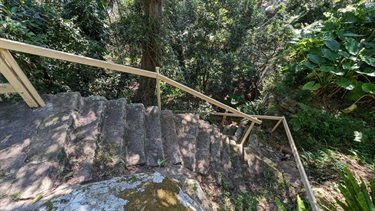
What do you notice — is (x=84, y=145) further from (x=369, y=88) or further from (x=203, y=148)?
(x=369, y=88)

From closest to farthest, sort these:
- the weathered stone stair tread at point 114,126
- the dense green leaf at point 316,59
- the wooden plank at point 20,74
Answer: the wooden plank at point 20,74 < the weathered stone stair tread at point 114,126 < the dense green leaf at point 316,59

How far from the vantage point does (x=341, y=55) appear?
3350mm

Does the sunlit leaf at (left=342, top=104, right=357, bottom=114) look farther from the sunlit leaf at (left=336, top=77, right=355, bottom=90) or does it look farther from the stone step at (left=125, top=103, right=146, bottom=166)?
the stone step at (left=125, top=103, right=146, bottom=166)

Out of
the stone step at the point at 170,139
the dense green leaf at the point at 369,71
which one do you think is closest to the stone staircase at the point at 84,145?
the stone step at the point at 170,139

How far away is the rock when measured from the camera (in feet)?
3.92

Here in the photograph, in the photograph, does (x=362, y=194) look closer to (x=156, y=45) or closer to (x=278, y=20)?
(x=156, y=45)

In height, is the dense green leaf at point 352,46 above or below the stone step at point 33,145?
below

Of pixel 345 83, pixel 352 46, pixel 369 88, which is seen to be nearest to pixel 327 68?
pixel 345 83

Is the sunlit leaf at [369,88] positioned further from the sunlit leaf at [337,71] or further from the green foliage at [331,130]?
the green foliage at [331,130]

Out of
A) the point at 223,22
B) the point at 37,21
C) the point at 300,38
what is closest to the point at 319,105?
the point at 300,38

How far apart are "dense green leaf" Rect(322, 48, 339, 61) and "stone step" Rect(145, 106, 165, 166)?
3.29 metres

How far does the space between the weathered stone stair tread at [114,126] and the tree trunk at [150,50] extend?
146 cm

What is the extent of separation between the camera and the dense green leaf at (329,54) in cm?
342

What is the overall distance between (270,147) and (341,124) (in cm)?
135
